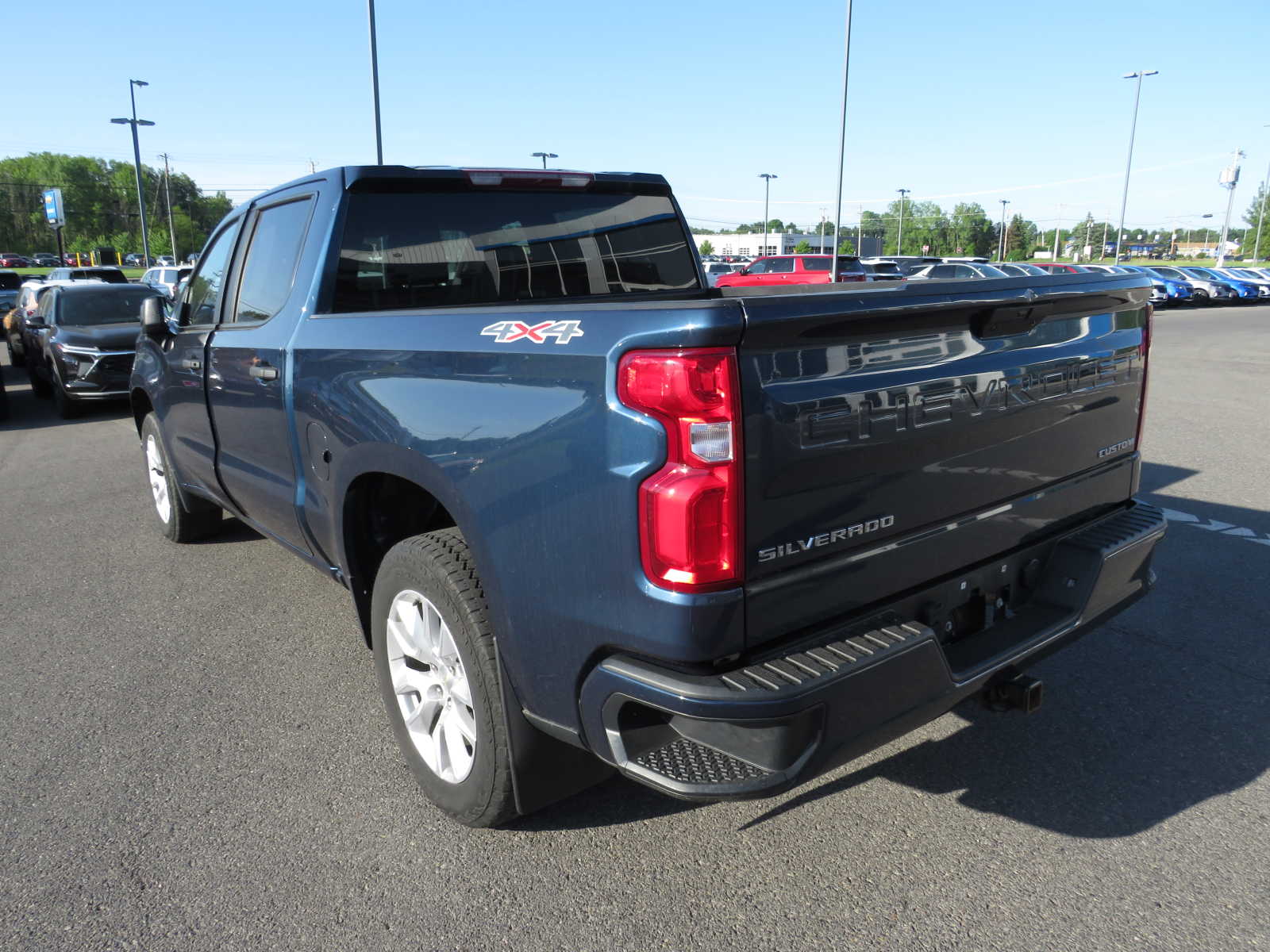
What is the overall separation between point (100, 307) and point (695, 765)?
43.8 feet

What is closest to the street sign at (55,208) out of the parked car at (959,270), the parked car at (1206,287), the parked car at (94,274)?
the parked car at (94,274)

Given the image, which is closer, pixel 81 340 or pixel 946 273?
pixel 81 340

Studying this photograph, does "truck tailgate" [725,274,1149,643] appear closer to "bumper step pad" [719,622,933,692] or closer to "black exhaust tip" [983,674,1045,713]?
"bumper step pad" [719,622,933,692]

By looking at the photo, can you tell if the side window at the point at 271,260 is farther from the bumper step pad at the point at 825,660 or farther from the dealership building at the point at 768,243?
the dealership building at the point at 768,243

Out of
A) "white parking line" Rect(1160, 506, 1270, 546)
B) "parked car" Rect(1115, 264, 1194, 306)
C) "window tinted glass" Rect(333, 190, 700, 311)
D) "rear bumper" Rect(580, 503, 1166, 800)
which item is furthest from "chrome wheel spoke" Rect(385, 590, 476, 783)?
"parked car" Rect(1115, 264, 1194, 306)

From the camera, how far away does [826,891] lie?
2.50 m

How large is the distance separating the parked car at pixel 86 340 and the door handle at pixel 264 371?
9252 millimetres

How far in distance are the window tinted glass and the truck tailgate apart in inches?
74.0

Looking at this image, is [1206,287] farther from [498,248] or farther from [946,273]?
[498,248]

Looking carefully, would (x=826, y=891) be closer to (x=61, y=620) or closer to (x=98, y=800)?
(x=98, y=800)

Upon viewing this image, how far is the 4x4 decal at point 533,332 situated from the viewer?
2121mm

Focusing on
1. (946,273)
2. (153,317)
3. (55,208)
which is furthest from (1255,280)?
(55,208)

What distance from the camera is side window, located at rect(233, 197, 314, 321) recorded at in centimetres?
362

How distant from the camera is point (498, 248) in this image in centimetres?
376
